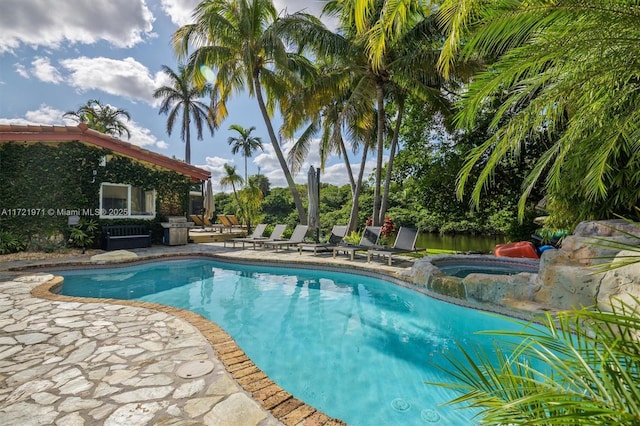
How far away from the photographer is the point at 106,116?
2539 centimetres

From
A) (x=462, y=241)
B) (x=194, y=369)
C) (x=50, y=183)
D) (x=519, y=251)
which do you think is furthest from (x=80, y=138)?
(x=462, y=241)

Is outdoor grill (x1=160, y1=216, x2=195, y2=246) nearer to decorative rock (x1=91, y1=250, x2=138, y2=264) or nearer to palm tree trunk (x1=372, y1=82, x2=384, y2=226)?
decorative rock (x1=91, y1=250, x2=138, y2=264)

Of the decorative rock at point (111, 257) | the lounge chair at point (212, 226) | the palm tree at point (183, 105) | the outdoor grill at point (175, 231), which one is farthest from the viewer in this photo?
the palm tree at point (183, 105)

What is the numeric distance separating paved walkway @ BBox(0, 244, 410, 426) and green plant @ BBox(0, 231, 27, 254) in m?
6.87

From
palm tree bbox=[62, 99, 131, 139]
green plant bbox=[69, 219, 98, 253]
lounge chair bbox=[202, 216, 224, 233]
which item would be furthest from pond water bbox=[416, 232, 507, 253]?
palm tree bbox=[62, 99, 131, 139]

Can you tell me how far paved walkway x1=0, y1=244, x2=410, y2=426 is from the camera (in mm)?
2240

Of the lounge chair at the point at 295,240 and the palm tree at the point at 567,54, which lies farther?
the lounge chair at the point at 295,240

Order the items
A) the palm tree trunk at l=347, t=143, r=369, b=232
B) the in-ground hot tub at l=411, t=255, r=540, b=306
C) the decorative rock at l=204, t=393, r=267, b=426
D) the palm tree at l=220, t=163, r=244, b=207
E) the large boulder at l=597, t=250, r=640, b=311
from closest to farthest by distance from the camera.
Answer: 1. the decorative rock at l=204, t=393, r=267, b=426
2. the large boulder at l=597, t=250, r=640, b=311
3. the in-ground hot tub at l=411, t=255, r=540, b=306
4. the palm tree trunk at l=347, t=143, r=369, b=232
5. the palm tree at l=220, t=163, r=244, b=207

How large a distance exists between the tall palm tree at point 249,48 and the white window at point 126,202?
201 inches

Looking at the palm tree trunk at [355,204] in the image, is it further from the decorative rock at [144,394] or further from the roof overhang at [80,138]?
the decorative rock at [144,394]

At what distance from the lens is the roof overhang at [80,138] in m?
9.48

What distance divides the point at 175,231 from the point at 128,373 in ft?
35.0

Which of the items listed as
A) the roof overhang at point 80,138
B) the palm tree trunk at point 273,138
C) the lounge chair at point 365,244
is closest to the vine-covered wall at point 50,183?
the roof overhang at point 80,138

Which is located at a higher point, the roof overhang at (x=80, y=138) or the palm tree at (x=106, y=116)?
the palm tree at (x=106, y=116)
